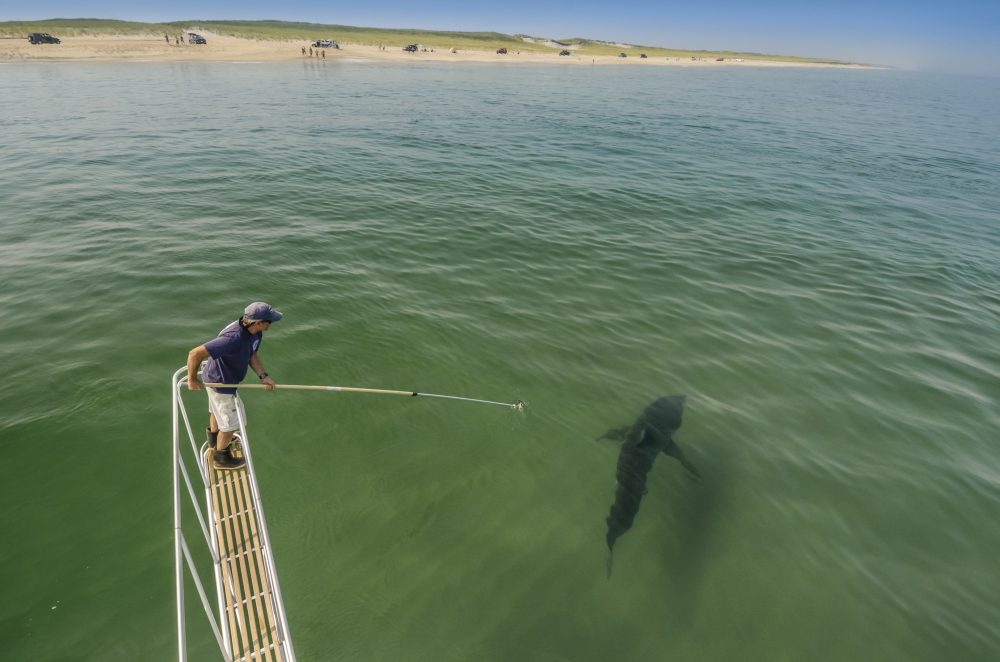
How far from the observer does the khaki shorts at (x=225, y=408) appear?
6805mm

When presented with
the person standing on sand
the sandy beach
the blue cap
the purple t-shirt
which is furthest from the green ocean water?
the sandy beach

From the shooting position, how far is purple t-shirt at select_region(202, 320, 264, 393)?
651cm

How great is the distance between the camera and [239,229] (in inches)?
661

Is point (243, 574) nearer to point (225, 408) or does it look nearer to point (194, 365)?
point (225, 408)

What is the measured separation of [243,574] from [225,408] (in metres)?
2.46

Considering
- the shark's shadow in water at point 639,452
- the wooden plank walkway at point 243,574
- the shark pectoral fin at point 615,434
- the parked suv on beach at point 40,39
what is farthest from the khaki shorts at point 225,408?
the parked suv on beach at point 40,39

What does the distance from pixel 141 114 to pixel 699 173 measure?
40318 millimetres

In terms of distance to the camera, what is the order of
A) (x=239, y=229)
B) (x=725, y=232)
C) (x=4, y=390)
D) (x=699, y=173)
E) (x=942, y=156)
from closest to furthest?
(x=4, y=390), (x=239, y=229), (x=725, y=232), (x=699, y=173), (x=942, y=156)

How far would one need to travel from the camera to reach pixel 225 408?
22.7 ft

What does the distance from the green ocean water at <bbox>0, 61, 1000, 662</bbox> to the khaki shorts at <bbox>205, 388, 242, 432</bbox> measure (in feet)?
4.19

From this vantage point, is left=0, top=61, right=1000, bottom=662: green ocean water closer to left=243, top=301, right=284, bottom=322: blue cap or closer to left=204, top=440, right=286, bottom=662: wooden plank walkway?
left=204, top=440, right=286, bottom=662: wooden plank walkway

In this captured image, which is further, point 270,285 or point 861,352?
point 270,285

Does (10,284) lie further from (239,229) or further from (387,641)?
(387,641)

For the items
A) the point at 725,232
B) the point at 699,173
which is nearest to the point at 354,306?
the point at 725,232
